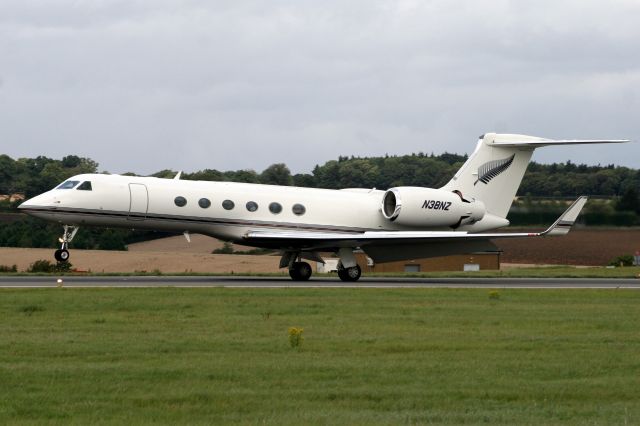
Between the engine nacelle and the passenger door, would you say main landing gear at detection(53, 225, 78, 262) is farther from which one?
the engine nacelle

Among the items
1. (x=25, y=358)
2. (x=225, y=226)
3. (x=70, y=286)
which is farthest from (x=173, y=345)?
(x=225, y=226)

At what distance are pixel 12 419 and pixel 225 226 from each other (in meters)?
21.5

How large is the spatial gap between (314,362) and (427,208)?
20140mm

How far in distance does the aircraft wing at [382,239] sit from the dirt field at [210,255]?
13288mm

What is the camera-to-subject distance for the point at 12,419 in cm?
1073

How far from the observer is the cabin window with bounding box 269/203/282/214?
32750 millimetres

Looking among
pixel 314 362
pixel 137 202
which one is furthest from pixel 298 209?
pixel 314 362

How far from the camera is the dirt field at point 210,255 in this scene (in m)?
49.5

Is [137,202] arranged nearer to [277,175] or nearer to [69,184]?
[69,184]

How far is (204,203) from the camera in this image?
3180cm

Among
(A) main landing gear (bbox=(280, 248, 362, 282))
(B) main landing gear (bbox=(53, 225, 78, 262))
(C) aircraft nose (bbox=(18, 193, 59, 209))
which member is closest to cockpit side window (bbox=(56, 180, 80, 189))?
(C) aircraft nose (bbox=(18, 193, 59, 209))

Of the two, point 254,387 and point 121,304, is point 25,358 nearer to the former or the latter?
point 254,387

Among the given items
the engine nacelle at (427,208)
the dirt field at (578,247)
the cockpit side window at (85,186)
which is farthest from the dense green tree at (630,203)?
the cockpit side window at (85,186)

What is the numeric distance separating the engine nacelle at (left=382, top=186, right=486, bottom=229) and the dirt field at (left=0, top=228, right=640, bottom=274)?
37.0 feet
